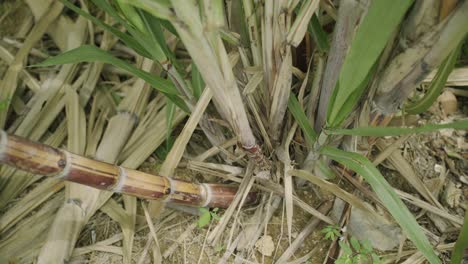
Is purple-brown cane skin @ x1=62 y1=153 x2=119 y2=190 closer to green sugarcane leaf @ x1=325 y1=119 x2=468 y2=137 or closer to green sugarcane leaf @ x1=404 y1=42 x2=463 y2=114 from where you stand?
green sugarcane leaf @ x1=325 y1=119 x2=468 y2=137

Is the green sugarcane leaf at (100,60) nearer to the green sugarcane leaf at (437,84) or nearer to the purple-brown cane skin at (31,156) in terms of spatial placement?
the purple-brown cane skin at (31,156)

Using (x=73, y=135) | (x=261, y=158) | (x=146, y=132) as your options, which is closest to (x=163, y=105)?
(x=146, y=132)

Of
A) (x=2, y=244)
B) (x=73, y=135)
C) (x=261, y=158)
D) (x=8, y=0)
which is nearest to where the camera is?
(x=261, y=158)

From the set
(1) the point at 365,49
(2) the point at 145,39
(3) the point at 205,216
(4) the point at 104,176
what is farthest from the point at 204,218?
(1) the point at 365,49

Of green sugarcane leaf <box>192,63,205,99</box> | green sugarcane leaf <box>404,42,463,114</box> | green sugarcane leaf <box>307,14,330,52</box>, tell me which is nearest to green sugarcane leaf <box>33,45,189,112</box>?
green sugarcane leaf <box>192,63,205,99</box>

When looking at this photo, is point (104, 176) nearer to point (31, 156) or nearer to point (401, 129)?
point (31, 156)

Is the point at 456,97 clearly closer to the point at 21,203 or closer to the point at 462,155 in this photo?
the point at 462,155
